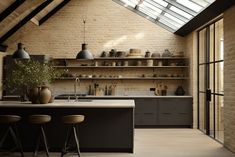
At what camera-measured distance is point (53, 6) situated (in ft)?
34.9

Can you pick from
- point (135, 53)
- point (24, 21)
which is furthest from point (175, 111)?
point (24, 21)

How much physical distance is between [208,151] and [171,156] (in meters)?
0.99

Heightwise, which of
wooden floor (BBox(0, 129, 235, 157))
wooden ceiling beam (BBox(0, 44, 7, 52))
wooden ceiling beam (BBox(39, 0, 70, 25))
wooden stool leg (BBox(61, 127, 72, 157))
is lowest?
wooden floor (BBox(0, 129, 235, 157))

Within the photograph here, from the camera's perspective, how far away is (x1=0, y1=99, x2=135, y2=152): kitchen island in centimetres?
654

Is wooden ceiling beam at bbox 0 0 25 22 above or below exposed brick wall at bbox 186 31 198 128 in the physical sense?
above

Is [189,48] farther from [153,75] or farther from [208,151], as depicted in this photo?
[208,151]

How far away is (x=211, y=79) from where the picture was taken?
852 cm

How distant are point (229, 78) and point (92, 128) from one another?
2.97m

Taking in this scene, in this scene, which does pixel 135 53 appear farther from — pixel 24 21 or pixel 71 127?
pixel 71 127

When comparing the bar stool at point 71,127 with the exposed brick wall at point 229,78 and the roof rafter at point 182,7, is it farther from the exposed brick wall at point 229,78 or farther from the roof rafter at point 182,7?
the roof rafter at point 182,7

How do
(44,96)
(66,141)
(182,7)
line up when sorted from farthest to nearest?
(182,7) → (44,96) → (66,141)

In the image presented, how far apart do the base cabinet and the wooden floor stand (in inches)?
21.2

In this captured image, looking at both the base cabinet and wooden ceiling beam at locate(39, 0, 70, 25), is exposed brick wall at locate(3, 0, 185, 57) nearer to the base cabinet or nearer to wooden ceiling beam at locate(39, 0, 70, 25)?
wooden ceiling beam at locate(39, 0, 70, 25)

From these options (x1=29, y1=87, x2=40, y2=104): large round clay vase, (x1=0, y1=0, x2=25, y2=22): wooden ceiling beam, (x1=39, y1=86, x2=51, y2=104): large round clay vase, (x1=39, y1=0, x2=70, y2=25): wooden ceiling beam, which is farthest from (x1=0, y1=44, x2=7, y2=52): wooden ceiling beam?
(x1=39, y1=86, x2=51, y2=104): large round clay vase
